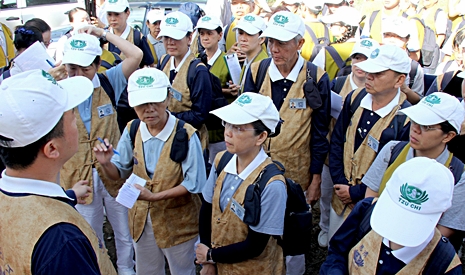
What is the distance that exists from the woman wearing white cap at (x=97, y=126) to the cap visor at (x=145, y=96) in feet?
2.46

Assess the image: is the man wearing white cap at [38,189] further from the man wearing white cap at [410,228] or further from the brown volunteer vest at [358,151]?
A: the brown volunteer vest at [358,151]

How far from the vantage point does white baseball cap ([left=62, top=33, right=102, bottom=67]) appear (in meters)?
3.43

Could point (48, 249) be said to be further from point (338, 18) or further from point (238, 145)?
point (338, 18)

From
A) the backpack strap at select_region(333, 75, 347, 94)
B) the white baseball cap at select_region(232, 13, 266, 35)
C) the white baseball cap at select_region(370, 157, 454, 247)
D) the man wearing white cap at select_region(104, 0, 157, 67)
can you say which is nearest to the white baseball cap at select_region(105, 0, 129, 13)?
the man wearing white cap at select_region(104, 0, 157, 67)

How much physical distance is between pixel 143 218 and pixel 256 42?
263cm

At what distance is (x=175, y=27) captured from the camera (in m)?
4.23

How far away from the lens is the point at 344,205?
11.5 ft

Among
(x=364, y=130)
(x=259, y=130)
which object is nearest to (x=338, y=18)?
(x=364, y=130)

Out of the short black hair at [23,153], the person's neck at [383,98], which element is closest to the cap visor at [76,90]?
the short black hair at [23,153]

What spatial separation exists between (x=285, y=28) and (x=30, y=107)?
249 cm

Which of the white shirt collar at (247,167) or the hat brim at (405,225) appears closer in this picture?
the hat brim at (405,225)

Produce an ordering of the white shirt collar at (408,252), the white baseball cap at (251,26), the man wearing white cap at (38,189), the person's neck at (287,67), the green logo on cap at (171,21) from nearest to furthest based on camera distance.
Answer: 1. the man wearing white cap at (38,189)
2. the white shirt collar at (408,252)
3. the person's neck at (287,67)
4. the green logo on cap at (171,21)
5. the white baseball cap at (251,26)

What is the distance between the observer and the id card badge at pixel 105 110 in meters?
3.59

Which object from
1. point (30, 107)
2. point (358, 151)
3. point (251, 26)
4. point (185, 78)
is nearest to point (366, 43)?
point (251, 26)
